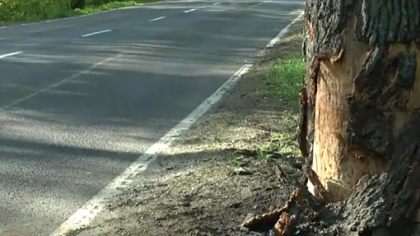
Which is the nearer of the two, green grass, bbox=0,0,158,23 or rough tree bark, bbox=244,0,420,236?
rough tree bark, bbox=244,0,420,236

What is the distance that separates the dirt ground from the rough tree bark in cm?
46

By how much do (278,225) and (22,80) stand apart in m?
7.90

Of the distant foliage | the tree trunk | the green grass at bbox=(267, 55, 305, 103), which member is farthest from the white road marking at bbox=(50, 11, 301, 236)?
the distant foliage

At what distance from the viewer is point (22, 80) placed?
11.1 metres

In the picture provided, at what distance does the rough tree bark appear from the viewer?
3535 mm

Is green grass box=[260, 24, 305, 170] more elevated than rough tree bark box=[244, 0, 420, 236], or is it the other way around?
rough tree bark box=[244, 0, 420, 236]

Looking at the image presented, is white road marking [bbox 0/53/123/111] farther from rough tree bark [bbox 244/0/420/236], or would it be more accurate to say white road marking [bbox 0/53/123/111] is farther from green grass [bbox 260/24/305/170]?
rough tree bark [bbox 244/0/420/236]

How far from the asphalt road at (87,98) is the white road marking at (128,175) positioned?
9cm

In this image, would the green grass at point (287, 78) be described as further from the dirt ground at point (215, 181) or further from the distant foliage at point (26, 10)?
the distant foliage at point (26, 10)

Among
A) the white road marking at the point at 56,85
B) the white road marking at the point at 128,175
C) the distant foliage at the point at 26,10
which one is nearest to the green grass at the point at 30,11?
the distant foliage at the point at 26,10

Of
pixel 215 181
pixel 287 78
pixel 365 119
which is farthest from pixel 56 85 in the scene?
pixel 365 119

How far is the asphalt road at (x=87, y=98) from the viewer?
577 cm

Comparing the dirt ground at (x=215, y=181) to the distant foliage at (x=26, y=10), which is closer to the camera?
the dirt ground at (x=215, y=181)

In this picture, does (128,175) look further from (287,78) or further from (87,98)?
(287,78)
